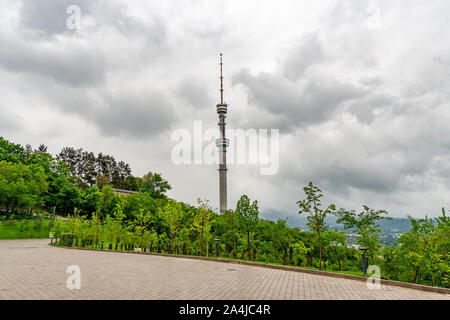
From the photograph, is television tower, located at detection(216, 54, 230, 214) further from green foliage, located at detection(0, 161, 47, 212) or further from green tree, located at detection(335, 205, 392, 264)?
green tree, located at detection(335, 205, 392, 264)

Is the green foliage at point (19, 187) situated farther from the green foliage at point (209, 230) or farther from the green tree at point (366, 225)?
the green tree at point (366, 225)

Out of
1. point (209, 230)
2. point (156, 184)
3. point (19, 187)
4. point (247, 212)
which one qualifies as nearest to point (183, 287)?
point (247, 212)

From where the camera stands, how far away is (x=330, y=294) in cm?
862

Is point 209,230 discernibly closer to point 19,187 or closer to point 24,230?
point 24,230

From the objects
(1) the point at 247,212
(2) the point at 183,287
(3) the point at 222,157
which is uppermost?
(3) the point at 222,157

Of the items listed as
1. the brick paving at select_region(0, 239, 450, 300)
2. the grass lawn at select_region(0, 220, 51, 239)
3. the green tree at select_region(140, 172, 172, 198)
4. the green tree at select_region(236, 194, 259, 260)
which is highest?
the green tree at select_region(140, 172, 172, 198)

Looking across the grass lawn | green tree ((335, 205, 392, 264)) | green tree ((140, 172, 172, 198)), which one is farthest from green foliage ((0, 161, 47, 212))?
green tree ((335, 205, 392, 264))

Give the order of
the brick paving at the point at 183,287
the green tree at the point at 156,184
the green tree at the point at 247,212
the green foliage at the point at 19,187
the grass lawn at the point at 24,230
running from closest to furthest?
the brick paving at the point at 183,287 < the green tree at the point at 247,212 < the grass lawn at the point at 24,230 < the green foliage at the point at 19,187 < the green tree at the point at 156,184

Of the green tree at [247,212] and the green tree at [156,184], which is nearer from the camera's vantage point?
the green tree at [247,212]

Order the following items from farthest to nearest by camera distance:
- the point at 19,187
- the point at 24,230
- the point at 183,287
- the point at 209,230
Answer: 1. the point at 19,187
2. the point at 24,230
3. the point at 209,230
4. the point at 183,287

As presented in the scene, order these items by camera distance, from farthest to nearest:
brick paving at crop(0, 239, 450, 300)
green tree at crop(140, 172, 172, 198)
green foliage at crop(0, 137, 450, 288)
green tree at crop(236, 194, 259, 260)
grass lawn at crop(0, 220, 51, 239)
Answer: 1. green tree at crop(140, 172, 172, 198)
2. grass lawn at crop(0, 220, 51, 239)
3. green tree at crop(236, 194, 259, 260)
4. green foliage at crop(0, 137, 450, 288)
5. brick paving at crop(0, 239, 450, 300)

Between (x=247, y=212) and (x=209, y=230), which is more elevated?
(x=247, y=212)

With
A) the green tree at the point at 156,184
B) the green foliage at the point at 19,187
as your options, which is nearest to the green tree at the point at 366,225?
the green foliage at the point at 19,187
